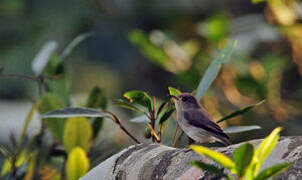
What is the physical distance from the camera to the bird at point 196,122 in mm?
1088

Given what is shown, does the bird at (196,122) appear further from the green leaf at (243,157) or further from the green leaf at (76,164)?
the green leaf at (243,157)

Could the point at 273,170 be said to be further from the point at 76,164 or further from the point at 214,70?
the point at 76,164

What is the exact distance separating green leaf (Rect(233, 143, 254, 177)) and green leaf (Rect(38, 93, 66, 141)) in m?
0.68

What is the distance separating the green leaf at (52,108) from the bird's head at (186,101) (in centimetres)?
28

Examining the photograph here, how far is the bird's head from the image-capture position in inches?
44.1

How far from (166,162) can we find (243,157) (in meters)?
0.25

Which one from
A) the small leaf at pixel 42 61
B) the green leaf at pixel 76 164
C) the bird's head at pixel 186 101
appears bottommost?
the green leaf at pixel 76 164

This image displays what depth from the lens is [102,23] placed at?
13.4 ft

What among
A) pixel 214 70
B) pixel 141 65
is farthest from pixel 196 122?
pixel 141 65

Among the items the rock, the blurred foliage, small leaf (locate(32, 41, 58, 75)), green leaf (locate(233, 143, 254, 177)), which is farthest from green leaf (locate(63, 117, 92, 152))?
green leaf (locate(233, 143, 254, 177))

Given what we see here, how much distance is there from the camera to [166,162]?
83cm

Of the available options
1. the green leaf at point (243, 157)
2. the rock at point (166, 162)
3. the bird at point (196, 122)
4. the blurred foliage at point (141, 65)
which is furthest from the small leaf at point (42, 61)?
the green leaf at point (243, 157)

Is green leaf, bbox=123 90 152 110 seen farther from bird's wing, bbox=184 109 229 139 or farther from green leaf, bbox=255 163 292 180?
green leaf, bbox=255 163 292 180

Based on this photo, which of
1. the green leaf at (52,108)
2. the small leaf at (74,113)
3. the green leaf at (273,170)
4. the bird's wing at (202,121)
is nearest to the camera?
the green leaf at (273,170)
